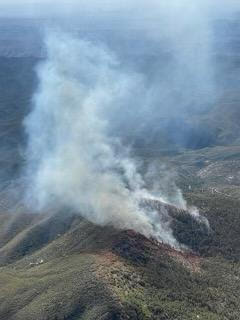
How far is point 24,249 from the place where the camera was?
16238cm

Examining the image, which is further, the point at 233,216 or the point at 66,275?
the point at 233,216

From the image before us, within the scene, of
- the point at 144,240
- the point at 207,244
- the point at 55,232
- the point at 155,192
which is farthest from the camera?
the point at 155,192

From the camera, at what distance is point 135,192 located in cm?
16788

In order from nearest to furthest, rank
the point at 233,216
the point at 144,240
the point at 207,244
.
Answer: the point at 144,240 < the point at 207,244 < the point at 233,216

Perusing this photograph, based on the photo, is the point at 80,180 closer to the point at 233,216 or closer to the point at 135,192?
the point at 135,192

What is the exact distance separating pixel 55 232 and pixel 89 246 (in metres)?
37.0

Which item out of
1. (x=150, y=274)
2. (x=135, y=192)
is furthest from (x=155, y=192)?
(x=150, y=274)

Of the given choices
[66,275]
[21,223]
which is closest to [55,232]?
[21,223]

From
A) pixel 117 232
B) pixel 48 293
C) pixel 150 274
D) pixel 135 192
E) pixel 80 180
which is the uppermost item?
pixel 80 180

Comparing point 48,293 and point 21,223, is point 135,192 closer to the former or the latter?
point 21,223

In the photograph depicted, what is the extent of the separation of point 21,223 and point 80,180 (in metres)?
23.2

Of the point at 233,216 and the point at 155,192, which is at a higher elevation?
the point at 155,192

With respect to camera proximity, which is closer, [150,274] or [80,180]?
[150,274]

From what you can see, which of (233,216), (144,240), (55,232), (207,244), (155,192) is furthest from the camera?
(155,192)
